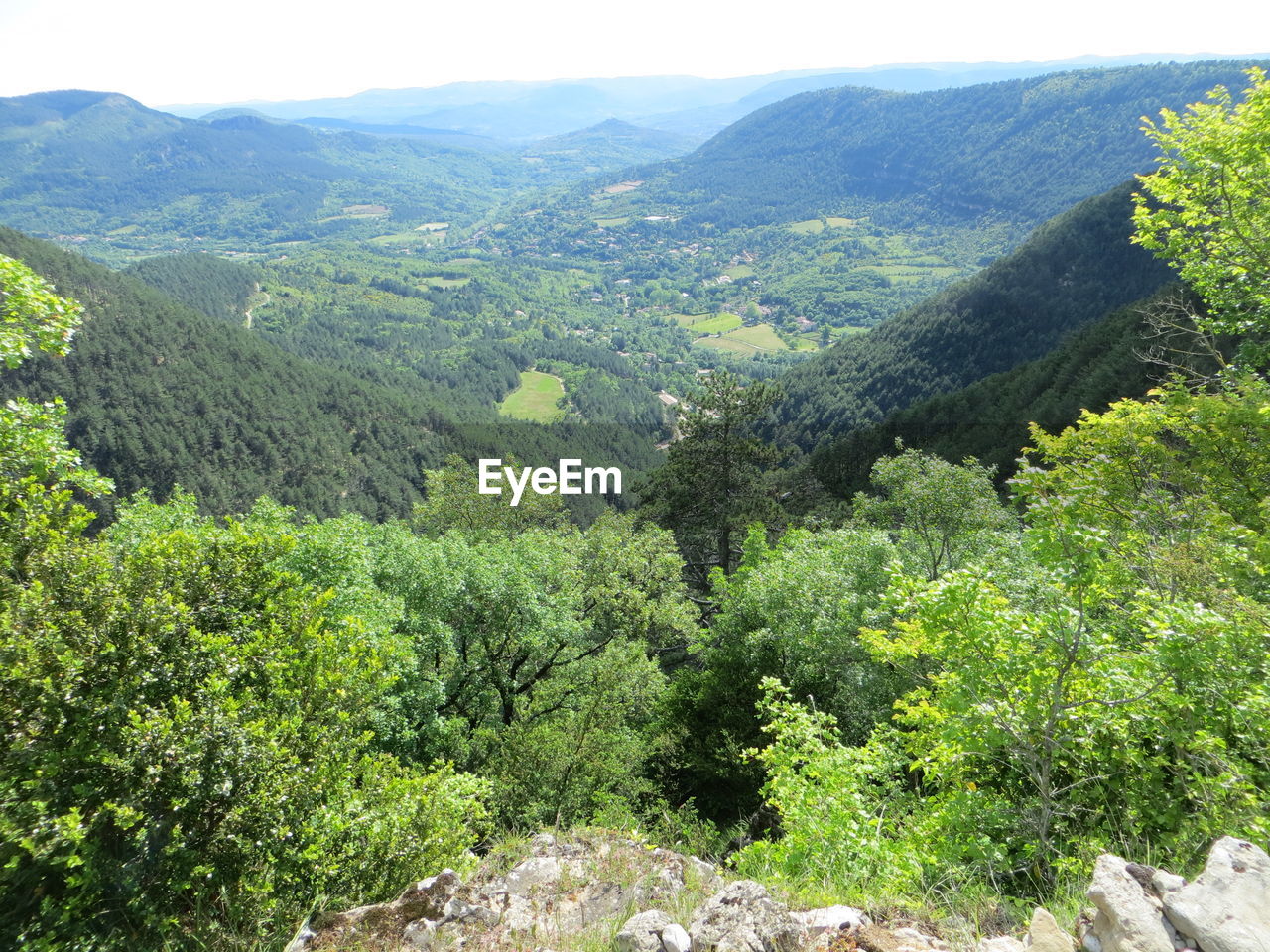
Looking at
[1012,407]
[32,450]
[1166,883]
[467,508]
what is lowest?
[1012,407]

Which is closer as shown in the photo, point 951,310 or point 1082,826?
point 1082,826

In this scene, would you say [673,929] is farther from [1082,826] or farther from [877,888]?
[1082,826]

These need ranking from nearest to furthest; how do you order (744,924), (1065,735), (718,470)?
(744,924)
(1065,735)
(718,470)

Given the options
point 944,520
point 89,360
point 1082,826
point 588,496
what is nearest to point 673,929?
point 1082,826

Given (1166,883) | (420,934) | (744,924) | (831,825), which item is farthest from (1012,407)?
A: (420,934)

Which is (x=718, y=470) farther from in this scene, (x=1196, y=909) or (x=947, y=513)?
(x=1196, y=909)

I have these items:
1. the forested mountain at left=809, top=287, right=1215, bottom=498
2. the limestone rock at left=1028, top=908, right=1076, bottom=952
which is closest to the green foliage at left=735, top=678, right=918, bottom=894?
the limestone rock at left=1028, top=908, right=1076, bottom=952

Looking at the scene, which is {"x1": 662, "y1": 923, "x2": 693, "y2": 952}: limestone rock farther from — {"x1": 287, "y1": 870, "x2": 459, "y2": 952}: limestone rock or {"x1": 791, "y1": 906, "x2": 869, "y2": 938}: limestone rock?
{"x1": 287, "y1": 870, "x2": 459, "y2": 952}: limestone rock
